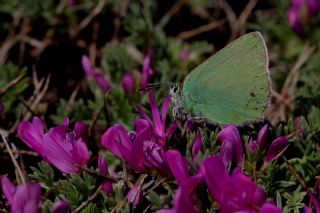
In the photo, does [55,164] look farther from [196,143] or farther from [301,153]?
[301,153]

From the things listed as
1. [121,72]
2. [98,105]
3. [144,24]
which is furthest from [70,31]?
[98,105]

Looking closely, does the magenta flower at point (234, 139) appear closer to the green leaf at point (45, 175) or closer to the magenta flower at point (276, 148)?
the magenta flower at point (276, 148)

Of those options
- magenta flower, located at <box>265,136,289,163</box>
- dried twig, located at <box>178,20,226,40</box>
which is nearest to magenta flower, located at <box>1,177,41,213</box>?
magenta flower, located at <box>265,136,289,163</box>

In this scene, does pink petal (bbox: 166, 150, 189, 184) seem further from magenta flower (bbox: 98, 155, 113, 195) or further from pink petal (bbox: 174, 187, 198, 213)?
magenta flower (bbox: 98, 155, 113, 195)

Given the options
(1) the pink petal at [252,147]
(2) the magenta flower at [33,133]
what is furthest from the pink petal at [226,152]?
(2) the magenta flower at [33,133]

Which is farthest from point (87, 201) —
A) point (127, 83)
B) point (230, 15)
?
point (230, 15)

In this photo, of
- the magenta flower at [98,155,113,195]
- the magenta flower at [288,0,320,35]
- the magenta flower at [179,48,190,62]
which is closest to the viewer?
the magenta flower at [98,155,113,195]

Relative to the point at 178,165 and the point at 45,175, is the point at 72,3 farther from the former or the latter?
the point at 178,165
